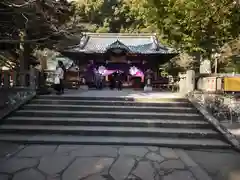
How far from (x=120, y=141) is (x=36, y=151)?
7.09 ft

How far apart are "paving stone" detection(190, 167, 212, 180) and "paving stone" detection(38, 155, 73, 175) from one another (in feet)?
8.87

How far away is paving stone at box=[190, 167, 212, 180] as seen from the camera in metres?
5.47

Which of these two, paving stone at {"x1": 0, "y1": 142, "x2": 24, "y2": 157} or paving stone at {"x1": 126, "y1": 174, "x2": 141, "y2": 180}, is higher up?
paving stone at {"x1": 0, "y1": 142, "x2": 24, "y2": 157}

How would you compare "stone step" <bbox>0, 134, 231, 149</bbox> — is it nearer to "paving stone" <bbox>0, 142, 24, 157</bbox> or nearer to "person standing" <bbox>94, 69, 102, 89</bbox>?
"paving stone" <bbox>0, 142, 24, 157</bbox>

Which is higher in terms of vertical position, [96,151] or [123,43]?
[123,43]

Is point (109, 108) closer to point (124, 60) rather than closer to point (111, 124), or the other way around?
point (111, 124)

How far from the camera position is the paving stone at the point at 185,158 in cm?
614

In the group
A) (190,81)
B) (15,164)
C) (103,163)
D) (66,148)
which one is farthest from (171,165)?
(190,81)

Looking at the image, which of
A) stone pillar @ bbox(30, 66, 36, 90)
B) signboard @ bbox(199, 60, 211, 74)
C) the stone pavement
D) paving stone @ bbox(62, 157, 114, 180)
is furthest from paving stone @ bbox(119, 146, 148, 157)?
signboard @ bbox(199, 60, 211, 74)

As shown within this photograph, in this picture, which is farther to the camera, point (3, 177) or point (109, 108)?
point (109, 108)

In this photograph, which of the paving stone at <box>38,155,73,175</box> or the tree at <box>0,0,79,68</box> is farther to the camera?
the tree at <box>0,0,79,68</box>

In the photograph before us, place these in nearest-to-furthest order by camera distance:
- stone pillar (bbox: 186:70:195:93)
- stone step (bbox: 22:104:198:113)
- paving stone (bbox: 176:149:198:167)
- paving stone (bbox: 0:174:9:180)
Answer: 1. paving stone (bbox: 0:174:9:180)
2. paving stone (bbox: 176:149:198:167)
3. stone step (bbox: 22:104:198:113)
4. stone pillar (bbox: 186:70:195:93)

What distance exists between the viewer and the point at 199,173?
5652 millimetres

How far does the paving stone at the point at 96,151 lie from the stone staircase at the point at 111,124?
298mm
